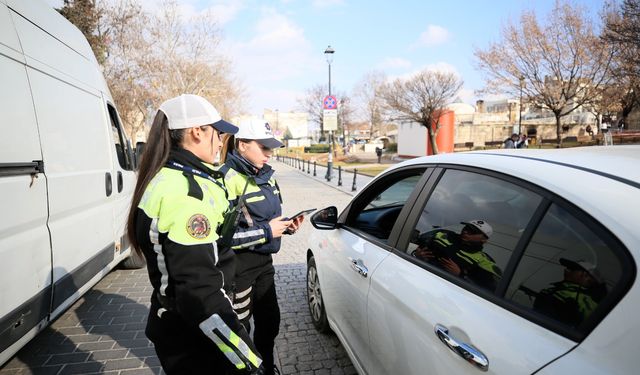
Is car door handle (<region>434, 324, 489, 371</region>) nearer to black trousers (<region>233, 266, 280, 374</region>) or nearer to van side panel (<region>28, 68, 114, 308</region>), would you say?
black trousers (<region>233, 266, 280, 374</region>)

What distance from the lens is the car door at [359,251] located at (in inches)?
92.2

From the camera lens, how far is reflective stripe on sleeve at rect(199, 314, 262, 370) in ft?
4.90

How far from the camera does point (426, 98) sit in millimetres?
30797

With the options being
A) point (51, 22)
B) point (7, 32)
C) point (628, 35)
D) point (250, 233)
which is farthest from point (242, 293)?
point (628, 35)

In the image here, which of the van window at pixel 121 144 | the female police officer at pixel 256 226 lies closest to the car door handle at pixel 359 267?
the female police officer at pixel 256 226

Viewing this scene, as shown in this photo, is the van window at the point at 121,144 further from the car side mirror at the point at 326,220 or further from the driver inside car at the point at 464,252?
the driver inside car at the point at 464,252

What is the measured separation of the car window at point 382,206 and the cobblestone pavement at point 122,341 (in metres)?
1.11

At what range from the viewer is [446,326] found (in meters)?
1.55

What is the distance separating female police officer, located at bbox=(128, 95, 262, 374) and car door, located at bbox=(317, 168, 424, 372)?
894 millimetres

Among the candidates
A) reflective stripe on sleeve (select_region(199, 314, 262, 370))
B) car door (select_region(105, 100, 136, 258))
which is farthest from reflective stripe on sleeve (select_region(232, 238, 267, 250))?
car door (select_region(105, 100, 136, 258))

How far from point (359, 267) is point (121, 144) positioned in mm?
3637

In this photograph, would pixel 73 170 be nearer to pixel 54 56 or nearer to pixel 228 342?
pixel 54 56

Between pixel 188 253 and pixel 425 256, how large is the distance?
3.82 ft

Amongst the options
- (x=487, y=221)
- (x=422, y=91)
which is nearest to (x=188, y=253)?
(x=487, y=221)
